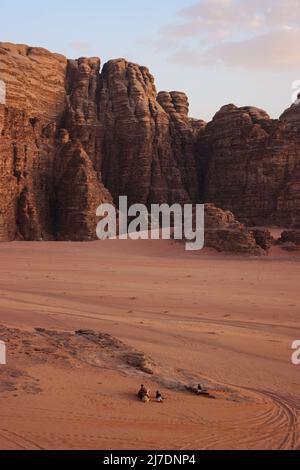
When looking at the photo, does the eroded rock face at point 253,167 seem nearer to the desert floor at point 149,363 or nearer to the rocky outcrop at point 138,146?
the rocky outcrop at point 138,146

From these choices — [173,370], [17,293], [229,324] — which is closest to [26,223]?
[17,293]

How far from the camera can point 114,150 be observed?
1620 inches

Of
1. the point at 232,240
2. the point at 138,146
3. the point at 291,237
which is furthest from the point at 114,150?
the point at 232,240

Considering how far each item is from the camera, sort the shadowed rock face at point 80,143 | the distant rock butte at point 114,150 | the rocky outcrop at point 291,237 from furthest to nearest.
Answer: the distant rock butte at point 114,150, the shadowed rock face at point 80,143, the rocky outcrop at point 291,237

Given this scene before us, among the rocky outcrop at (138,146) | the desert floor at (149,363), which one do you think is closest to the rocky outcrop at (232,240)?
the desert floor at (149,363)

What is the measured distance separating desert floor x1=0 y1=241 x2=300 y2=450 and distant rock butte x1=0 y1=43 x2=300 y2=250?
63.5ft

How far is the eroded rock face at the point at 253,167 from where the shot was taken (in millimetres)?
35778

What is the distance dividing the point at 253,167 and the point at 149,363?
116 ft

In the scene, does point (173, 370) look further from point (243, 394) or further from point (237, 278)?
point (237, 278)

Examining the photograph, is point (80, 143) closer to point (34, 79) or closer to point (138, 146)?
point (34, 79)

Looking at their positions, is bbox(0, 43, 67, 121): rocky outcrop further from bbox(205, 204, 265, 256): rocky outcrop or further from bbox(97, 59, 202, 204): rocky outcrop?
bbox(205, 204, 265, 256): rocky outcrop

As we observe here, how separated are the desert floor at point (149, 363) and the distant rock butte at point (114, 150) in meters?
19.4

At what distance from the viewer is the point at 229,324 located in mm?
7590

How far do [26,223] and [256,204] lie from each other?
18.0 metres
